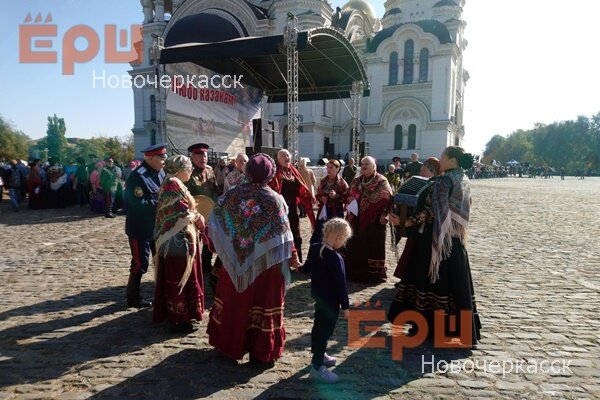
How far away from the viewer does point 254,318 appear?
11.8ft

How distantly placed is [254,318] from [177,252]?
1.18 meters

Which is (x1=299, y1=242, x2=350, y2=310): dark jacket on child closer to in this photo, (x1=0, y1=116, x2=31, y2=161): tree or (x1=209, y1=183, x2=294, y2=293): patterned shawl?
(x1=209, y1=183, x2=294, y2=293): patterned shawl

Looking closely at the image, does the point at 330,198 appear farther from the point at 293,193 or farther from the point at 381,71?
the point at 381,71

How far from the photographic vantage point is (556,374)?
139 inches

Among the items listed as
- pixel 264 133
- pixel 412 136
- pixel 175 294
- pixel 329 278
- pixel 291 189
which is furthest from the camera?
pixel 412 136

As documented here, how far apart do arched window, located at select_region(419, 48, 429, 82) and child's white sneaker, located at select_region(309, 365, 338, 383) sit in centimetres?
3543

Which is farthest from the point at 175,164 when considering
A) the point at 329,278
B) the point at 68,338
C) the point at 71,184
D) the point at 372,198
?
the point at 71,184

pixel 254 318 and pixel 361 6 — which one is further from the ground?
pixel 361 6

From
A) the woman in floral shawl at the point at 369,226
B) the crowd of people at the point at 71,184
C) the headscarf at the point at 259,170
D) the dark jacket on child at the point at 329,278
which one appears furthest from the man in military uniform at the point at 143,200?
the crowd of people at the point at 71,184

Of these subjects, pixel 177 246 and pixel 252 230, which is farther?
pixel 177 246

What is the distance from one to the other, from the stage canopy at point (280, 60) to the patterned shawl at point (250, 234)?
28.8 ft

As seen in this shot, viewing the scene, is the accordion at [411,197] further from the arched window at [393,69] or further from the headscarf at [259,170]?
the arched window at [393,69]

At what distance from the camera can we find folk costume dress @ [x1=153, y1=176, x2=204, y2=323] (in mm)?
4102

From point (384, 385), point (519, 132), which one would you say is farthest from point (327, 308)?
point (519, 132)
